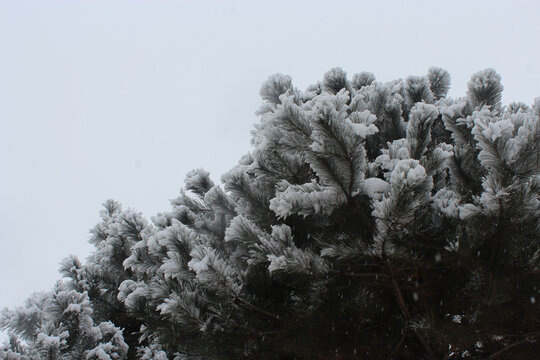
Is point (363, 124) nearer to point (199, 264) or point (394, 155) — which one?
point (394, 155)

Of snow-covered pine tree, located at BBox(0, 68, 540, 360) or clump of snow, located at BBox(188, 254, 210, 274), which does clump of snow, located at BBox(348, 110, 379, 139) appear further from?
clump of snow, located at BBox(188, 254, 210, 274)

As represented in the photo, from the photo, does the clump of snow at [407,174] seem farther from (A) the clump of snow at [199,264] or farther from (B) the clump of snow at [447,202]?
(A) the clump of snow at [199,264]

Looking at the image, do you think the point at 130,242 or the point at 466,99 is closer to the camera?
the point at 466,99

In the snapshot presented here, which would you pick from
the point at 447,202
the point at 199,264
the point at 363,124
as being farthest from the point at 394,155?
the point at 199,264

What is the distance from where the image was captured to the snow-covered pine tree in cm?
179

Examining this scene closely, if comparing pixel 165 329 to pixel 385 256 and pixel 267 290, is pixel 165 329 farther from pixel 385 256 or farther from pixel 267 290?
pixel 385 256

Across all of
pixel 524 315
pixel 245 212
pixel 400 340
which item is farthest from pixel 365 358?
pixel 245 212

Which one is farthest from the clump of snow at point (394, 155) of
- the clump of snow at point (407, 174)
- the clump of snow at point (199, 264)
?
the clump of snow at point (199, 264)

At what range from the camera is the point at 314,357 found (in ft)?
7.20

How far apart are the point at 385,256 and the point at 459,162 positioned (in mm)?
628

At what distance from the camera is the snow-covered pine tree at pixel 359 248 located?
1.79m

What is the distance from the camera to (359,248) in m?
1.93

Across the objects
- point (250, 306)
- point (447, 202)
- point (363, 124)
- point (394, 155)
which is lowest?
point (250, 306)

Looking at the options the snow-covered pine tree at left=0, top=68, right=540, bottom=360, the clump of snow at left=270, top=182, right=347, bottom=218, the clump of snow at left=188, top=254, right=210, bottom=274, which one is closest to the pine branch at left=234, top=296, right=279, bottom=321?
the snow-covered pine tree at left=0, top=68, right=540, bottom=360
